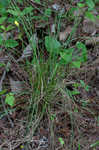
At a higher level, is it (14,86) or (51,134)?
(14,86)

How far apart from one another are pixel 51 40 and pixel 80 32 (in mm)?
427

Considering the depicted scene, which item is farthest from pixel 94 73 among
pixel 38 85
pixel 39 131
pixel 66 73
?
pixel 39 131

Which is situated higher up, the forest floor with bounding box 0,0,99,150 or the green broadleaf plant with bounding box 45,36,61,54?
the green broadleaf plant with bounding box 45,36,61,54

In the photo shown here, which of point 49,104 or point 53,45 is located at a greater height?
point 53,45

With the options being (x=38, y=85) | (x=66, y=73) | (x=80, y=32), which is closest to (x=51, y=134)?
(x=38, y=85)

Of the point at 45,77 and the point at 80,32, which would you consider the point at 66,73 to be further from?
the point at 80,32

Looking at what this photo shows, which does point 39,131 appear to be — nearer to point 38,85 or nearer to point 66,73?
point 38,85

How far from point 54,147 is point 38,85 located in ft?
1.25

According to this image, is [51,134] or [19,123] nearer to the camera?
[51,134]

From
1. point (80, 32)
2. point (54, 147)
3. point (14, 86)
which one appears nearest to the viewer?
point (54, 147)

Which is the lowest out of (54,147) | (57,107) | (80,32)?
(54,147)

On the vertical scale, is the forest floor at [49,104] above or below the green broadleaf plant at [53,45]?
below

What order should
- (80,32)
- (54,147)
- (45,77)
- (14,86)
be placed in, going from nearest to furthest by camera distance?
(54,147) < (45,77) < (14,86) < (80,32)

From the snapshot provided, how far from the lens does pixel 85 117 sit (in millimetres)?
1258
